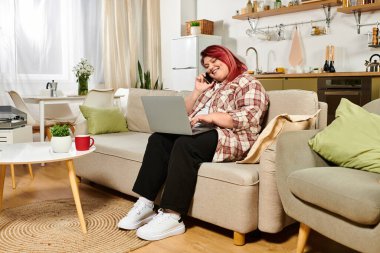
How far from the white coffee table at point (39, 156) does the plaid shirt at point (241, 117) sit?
0.72m

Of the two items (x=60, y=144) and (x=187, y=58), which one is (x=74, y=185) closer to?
(x=60, y=144)

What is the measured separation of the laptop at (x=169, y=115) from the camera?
1921 mm

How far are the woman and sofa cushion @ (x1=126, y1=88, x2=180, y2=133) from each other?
3.28ft

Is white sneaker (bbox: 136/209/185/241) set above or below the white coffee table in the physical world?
below

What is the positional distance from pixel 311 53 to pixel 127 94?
7.77ft

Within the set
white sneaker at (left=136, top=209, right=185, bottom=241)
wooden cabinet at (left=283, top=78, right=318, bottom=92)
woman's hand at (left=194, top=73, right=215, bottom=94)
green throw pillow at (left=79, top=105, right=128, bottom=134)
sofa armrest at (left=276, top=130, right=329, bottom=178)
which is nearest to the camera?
sofa armrest at (left=276, top=130, right=329, bottom=178)

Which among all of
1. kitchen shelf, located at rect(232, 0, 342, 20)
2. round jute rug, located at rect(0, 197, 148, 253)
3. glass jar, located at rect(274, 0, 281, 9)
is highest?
glass jar, located at rect(274, 0, 281, 9)

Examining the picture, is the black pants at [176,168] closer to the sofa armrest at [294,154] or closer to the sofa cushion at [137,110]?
the sofa armrest at [294,154]

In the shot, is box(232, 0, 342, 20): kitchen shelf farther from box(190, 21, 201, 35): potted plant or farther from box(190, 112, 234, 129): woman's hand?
box(190, 112, 234, 129): woman's hand

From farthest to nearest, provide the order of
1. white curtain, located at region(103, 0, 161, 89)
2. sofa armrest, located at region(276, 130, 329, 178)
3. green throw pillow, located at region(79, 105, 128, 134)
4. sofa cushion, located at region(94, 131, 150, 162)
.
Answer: white curtain, located at region(103, 0, 161, 89)
green throw pillow, located at region(79, 105, 128, 134)
sofa cushion, located at region(94, 131, 150, 162)
sofa armrest, located at region(276, 130, 329, 178)

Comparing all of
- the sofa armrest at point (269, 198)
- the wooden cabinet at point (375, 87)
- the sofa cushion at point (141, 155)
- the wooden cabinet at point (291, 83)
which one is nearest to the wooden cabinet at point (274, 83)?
the wooden cabinet at point (291, 83)

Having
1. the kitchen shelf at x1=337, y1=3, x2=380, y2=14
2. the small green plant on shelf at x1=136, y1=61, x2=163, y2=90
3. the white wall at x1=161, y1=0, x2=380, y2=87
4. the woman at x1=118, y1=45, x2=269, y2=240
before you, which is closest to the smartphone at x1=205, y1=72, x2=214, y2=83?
the woman at x1=118, y1=45, x2=269, y2=240

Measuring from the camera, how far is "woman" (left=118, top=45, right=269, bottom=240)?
1992mm

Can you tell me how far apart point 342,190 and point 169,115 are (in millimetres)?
→ 894
